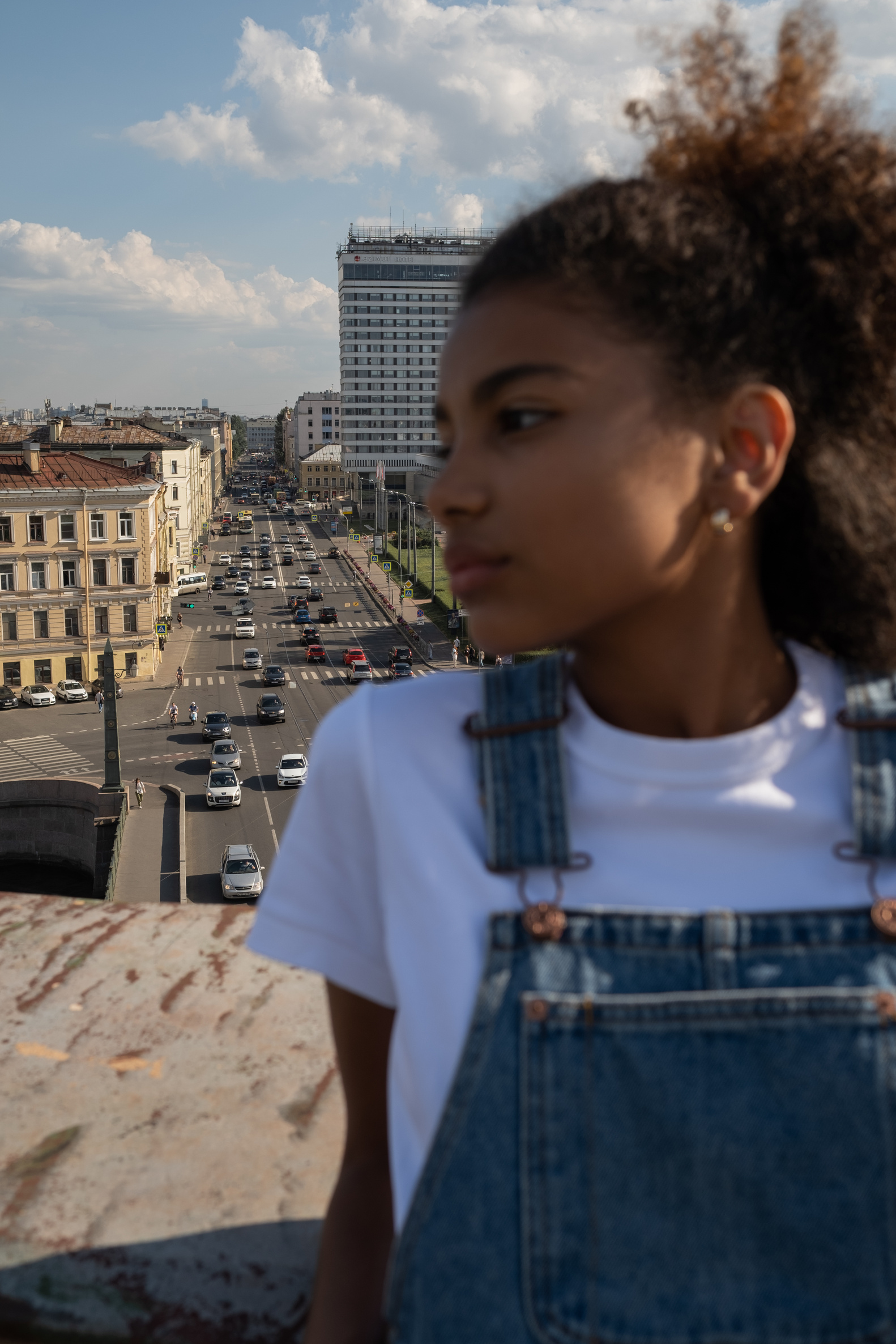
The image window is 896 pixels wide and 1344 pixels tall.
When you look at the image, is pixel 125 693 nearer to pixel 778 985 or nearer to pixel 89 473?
pixel 89 473

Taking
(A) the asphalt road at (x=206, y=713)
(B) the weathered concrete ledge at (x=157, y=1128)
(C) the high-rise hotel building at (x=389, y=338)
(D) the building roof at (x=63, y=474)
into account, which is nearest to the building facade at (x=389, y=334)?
(C) the high-rise hotel building at (x=389, y=338)

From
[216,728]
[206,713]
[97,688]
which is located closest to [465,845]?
[216,728]

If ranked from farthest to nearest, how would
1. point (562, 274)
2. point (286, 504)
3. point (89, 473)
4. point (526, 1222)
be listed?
point (286, 504) → point (89, 473) → point (562, 274) → point (526, 1222)

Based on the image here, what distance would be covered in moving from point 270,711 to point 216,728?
8.08ft

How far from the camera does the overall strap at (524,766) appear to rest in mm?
1268

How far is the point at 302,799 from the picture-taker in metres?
1.40

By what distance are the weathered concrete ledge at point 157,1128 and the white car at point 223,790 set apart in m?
26.7

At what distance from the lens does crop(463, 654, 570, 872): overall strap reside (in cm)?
Answer: 127

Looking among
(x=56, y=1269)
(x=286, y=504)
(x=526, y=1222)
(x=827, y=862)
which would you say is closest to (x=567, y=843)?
(x=827, y=862)

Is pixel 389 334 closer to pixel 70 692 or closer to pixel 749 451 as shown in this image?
pixel 70 692

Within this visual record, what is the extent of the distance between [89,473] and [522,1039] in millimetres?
42354

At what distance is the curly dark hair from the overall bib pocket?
0.54 m

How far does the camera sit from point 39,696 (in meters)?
40.9

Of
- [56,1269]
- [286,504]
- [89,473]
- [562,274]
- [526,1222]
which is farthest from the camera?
[286,504]
